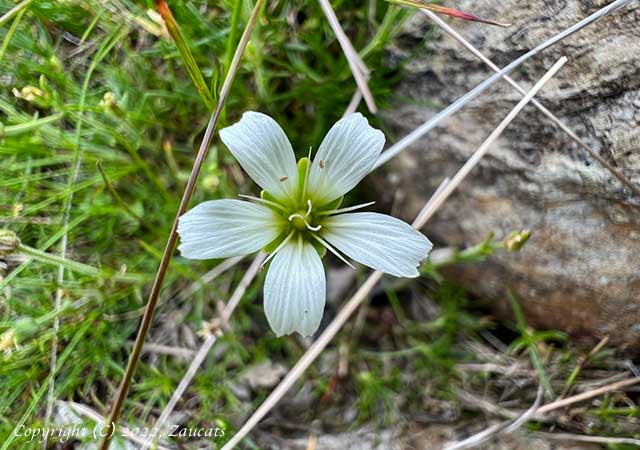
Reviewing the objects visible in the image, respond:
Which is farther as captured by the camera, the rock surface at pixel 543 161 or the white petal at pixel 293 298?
the rock surface at pixel 543 161

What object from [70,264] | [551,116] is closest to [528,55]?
[551,116]

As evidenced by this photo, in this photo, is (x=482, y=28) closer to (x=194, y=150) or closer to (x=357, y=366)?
(x=194, y=150)

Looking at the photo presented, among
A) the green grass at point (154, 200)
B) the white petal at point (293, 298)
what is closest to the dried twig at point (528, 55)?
the green grass at point (154, 200)

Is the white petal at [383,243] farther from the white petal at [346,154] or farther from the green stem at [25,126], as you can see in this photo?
→ the green stem at [25,126]

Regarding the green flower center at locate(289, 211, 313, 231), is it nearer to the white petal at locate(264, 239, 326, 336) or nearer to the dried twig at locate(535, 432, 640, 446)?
the white petal at locate(264, 239, 326, 336)

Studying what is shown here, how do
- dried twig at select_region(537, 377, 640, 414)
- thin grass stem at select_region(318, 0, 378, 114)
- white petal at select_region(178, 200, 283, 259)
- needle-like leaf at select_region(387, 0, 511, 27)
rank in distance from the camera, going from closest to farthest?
white petal at select_region(178, 200, 283, 259), needle-like leaf at select_region(387, 0, 511, 27), thin grass stem at select_region(318, 0, 378, 114), dried twig at select_region(537, 377, 640, 414)

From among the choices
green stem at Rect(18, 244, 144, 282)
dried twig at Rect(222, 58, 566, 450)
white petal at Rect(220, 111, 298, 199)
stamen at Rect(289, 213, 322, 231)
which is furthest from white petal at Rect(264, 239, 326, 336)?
green stem at Rect(18, 244, 144, 282)

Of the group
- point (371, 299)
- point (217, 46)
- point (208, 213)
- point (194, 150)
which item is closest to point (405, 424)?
point (371, 299)
